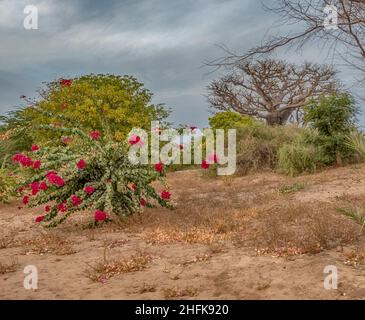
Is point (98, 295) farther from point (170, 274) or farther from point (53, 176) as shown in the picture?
point (53, 176)

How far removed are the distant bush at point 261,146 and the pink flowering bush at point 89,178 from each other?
736cm

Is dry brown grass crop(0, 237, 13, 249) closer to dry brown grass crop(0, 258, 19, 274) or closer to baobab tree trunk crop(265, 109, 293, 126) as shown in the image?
dry brown grass crop(0, 258, 19, 274)

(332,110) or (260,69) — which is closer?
(332,110)

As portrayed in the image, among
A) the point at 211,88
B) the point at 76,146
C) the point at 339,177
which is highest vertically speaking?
the point at 211,88

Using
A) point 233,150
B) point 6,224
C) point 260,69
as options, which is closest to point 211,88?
point 260,69

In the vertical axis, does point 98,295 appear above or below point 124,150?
below

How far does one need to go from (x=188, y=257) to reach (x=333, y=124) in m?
10.1

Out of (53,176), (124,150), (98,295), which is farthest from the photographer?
(124,150)

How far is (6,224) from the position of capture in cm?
960

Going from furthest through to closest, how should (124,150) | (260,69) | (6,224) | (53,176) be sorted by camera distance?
(260,69) → (6,224) → (124,150) → (53,176)

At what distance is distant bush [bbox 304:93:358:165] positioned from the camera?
560 inches

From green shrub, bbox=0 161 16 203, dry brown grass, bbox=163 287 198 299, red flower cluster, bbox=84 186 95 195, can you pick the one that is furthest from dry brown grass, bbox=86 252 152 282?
green shrub, bbox=0 161 16 203

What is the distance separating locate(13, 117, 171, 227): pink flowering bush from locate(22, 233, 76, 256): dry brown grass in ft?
3.21

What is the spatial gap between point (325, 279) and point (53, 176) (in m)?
4.75
